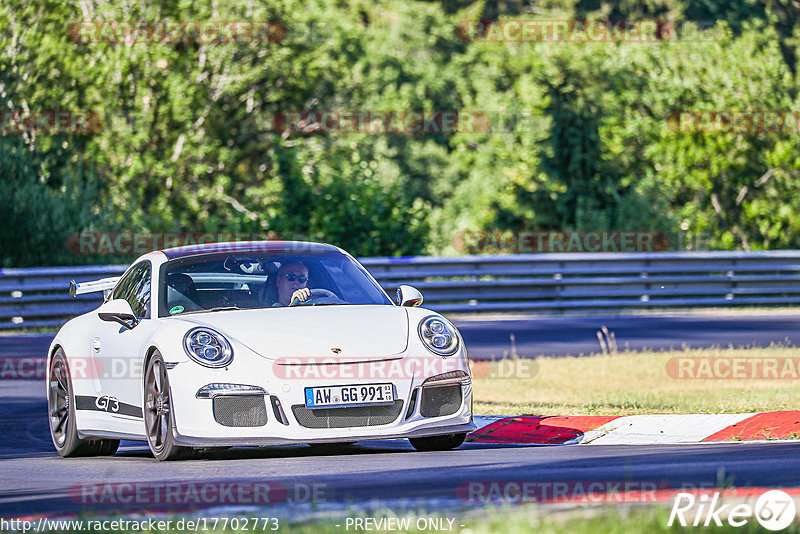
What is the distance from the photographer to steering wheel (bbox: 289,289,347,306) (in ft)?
28.7

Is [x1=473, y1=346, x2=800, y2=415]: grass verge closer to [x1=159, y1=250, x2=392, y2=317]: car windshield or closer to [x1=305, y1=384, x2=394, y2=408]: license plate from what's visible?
[x1=159, y1=250, x2=392, y2=317]: car windshield

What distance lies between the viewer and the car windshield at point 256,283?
8656 millimetres

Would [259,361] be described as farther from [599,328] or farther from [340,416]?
[599,328]

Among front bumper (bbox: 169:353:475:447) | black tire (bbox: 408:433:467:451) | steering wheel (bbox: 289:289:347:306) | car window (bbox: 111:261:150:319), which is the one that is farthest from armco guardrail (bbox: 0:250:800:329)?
front bumper (bbox: 169:353:475:447)

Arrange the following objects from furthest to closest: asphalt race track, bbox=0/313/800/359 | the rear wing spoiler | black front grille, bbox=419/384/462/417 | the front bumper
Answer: asphalt race track, bbox=0/313/800/359
the rear wing spoiler
black front grille, bbox=419/384/462/417
the front bumper

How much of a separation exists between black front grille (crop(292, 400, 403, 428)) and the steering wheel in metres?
1.24

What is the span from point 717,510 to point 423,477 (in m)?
1.83

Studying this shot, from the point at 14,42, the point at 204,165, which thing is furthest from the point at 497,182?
the point at 14,42

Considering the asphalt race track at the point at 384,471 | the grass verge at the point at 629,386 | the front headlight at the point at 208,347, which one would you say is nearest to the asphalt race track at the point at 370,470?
the asphalt race track at the point at 384,471

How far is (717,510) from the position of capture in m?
5.24

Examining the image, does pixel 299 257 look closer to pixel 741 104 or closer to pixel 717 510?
pixel 717 510

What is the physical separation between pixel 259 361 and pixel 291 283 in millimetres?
1305

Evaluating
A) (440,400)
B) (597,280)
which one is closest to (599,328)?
(597,280)

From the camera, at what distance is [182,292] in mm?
8688
